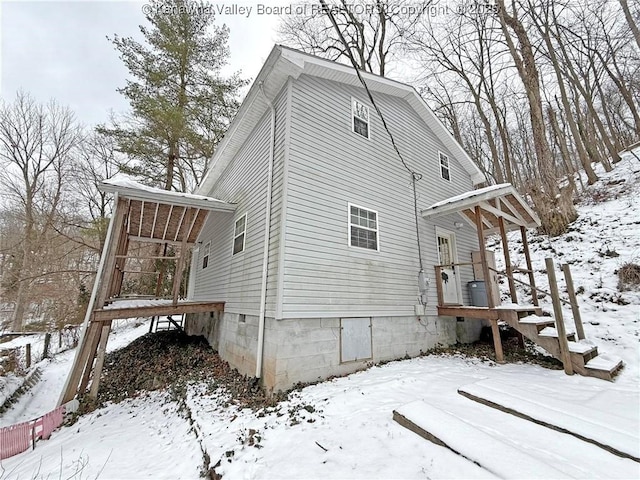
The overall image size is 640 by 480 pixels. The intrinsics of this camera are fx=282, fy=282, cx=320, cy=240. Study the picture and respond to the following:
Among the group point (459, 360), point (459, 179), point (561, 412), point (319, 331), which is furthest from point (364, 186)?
point (459, 179)

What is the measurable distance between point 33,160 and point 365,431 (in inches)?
961

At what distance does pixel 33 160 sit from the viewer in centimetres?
1761

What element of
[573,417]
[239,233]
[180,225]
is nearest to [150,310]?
[239,233]

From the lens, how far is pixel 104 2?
840 centimetres

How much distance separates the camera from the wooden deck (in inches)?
221

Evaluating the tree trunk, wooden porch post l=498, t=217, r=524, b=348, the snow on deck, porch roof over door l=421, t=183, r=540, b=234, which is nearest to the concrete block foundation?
wooden porch post l=498, t=217, r=524, b=348

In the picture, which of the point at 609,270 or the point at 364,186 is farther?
the point at 609,270

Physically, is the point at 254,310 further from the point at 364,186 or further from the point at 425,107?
the point at 425,107

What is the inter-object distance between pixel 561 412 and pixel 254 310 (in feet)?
16.0

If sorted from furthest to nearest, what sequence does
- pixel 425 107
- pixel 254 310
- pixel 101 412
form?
pixel 425 107, pixel 254 310, pixel 101 412

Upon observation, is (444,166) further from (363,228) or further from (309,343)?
(309,343)

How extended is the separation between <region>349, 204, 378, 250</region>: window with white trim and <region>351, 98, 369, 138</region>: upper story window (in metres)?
2.28

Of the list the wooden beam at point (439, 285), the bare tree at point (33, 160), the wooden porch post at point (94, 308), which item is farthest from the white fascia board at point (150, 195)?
the bare tree at point (33, 160)

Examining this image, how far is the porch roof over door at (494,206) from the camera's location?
6.65m
